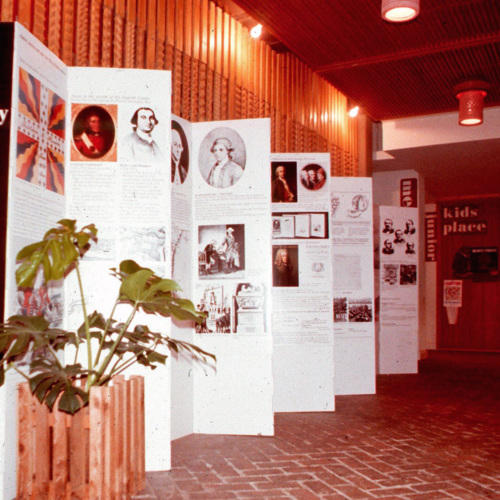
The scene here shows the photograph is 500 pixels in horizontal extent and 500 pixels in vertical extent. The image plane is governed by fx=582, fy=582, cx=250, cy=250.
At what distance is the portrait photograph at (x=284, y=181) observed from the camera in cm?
546

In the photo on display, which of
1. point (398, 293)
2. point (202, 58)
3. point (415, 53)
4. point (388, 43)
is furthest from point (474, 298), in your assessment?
point (202, 58)

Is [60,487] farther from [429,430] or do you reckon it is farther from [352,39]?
[352,39]

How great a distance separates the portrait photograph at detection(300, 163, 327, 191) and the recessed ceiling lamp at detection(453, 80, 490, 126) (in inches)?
102

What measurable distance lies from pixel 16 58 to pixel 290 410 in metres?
3.73

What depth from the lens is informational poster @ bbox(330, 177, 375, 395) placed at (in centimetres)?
621

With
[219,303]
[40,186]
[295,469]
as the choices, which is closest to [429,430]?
[295,469]

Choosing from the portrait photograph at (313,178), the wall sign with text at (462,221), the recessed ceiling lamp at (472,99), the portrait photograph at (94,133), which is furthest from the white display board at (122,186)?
the wall sign with text at (462,221)

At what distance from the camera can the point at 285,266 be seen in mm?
5398

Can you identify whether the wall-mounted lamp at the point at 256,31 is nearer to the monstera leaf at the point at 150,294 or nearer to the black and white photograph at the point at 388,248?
the black and white photograph at the point at 388,248

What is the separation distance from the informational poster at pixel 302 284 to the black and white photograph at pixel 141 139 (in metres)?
2.02

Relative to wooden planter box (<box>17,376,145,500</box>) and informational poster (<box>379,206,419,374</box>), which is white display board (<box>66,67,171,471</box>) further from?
informational poster (<box>379,206,419,374</box>)

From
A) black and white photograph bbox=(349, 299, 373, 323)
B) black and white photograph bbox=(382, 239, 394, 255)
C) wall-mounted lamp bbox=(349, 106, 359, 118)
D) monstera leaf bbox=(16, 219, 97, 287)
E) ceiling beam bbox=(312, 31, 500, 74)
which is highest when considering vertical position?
wall-mounted lamp bbox=(349, 106, 359, 118)

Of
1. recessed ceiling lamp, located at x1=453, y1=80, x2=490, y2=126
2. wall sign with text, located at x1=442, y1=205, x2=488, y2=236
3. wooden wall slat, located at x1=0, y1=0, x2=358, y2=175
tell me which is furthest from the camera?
wall sign with text, located at x1=442, y1=205, x2=488, y2=236

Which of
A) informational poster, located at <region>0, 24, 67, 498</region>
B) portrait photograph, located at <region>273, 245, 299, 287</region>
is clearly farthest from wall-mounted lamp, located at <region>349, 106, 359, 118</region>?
informational poster, located at <region>0, 24, 67, 498</region>
